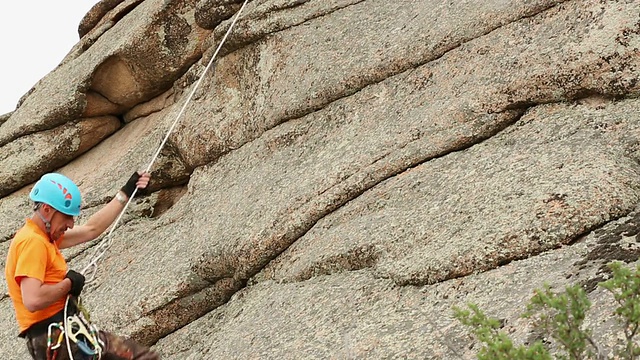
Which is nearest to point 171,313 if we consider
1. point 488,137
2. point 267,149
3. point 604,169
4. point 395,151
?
point 267,149

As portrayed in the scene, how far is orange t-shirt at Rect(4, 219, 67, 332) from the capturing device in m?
9.07

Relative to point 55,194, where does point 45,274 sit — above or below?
below

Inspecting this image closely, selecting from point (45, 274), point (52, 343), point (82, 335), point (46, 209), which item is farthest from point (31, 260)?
point (82, 335)

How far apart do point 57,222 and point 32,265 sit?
2.46 feet

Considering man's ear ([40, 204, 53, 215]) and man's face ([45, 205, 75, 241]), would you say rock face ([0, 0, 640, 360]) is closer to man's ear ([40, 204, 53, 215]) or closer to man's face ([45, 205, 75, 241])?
man's face ([45, 205, 75, 241])

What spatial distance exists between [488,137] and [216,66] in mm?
8112

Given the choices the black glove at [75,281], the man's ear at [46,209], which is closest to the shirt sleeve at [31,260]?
the black glove at [75,281]

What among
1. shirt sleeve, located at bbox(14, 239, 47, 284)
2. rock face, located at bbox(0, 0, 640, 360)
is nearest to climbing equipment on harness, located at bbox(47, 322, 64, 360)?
shirt sleeve, located at bbox(14, 239, 47, 284)

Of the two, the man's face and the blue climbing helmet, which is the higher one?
the blue climbing helmet

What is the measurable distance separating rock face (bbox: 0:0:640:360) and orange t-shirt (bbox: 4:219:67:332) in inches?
117

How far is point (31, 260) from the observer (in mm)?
9078

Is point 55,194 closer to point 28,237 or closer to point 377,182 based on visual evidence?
point 28,237

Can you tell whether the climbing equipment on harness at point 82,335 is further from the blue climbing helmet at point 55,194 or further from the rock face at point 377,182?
the rock face at point 377,182

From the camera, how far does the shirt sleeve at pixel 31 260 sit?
29.7ft
